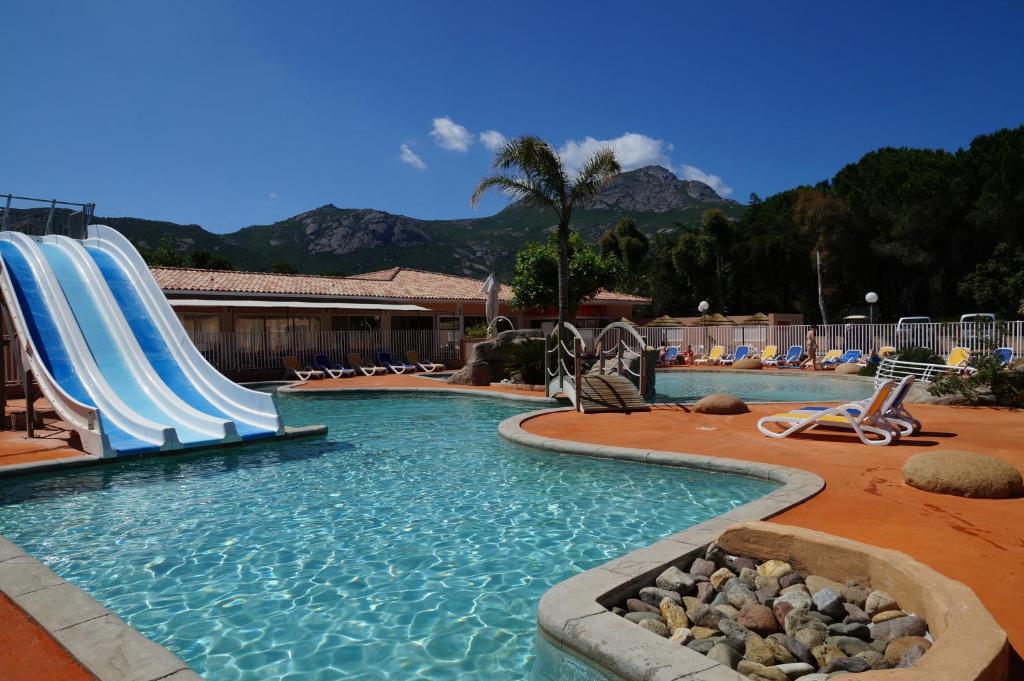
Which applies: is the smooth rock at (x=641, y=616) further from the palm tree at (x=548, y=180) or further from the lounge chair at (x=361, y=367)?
the lounge chair at (x=361, y=367)

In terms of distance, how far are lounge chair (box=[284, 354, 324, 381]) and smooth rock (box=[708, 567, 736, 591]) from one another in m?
18.3

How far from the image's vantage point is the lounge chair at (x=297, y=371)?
20875mm

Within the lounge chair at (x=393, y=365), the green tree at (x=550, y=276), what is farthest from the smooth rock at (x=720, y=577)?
the green tree at (x=550, y=276)

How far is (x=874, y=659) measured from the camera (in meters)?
2.89

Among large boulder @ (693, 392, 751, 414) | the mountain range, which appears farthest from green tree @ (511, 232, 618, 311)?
the mountain range

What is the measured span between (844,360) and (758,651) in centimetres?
2093

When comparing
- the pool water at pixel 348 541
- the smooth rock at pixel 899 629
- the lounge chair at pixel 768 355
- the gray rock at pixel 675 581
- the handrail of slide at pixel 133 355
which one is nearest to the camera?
the smooth rock at pixel 899 629

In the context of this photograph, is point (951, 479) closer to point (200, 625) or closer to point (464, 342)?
point (200, 625)

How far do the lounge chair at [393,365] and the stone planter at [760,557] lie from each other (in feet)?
61.7

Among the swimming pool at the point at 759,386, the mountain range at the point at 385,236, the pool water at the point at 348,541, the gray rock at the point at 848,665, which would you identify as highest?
the mountain range at the point at 385,236

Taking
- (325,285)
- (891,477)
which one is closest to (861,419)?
(891,477)

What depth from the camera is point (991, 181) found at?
30984 mm

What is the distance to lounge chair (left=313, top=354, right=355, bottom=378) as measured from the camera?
21.3 meters

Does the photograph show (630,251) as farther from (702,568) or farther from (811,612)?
(811,612)
